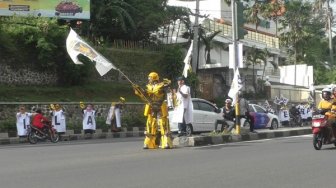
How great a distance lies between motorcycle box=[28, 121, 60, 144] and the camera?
21.0 m

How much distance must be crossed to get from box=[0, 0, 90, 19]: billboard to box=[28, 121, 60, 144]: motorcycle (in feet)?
43.8

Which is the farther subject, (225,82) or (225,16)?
(225,16)

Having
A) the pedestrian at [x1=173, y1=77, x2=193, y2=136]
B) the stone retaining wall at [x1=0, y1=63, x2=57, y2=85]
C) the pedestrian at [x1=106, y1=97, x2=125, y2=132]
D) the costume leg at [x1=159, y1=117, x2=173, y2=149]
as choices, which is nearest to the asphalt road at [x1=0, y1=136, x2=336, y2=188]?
the costume leg at [x1=159, y1=117, x2=173, y2=149]

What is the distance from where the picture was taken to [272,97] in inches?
1651

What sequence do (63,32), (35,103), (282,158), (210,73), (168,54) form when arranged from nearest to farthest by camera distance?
(282,158) → (35,103) → (63,32) → (168,54) → (210,73)

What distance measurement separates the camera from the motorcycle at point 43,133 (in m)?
21.0

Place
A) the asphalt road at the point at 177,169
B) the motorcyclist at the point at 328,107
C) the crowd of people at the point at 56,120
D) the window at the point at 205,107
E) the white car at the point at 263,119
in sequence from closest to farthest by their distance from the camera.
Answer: the asphalt road at the point at 177,169, the motorcyclist at the point at 328,107, the crowd of people at the point at 56,120, the window at the point at 205,107, the white car at the point at 263,119

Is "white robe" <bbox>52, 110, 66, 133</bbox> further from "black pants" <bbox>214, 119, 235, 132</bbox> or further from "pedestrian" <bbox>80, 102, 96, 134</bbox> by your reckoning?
"black pants" <bbox>214, 119, 235, 132</bbox>

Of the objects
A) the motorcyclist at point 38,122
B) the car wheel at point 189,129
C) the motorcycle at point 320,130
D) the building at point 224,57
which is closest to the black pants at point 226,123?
the car wheel at point 189,129

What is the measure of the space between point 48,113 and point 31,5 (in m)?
9.28

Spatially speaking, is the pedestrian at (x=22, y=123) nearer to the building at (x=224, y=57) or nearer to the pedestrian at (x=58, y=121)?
the pedestrian at (x=58, y=121)

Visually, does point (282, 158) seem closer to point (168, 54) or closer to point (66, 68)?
point (66, 68)

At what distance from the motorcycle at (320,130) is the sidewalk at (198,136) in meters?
3.30

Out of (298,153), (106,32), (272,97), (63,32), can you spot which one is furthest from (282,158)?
(272,97)
